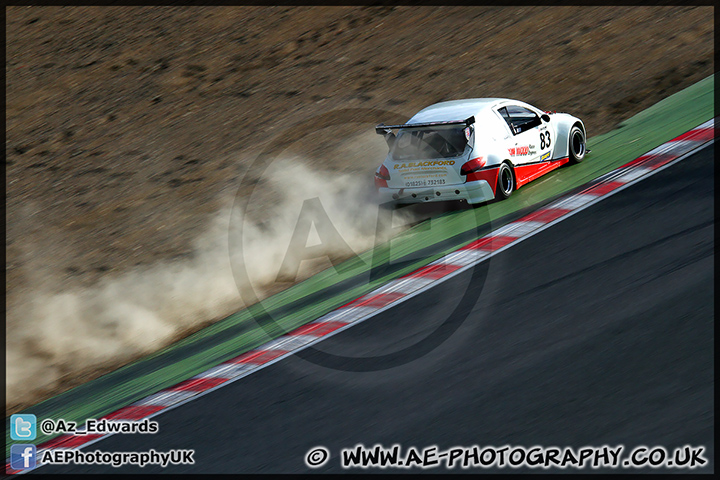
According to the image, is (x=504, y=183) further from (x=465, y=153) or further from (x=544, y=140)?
(x=544, y=140)

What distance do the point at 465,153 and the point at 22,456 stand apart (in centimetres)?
639

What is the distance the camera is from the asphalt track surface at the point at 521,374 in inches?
219

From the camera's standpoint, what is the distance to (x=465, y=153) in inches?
400

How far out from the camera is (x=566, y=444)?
533 centimetres

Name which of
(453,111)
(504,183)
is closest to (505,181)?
(504,183)

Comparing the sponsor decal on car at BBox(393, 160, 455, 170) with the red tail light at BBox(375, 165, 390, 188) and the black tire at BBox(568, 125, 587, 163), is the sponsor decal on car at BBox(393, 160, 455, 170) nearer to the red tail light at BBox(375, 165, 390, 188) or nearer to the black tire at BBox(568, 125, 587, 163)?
the red tail light at BBox(375, 165, 390, 188)

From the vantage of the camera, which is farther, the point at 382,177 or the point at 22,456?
the point at 382,177

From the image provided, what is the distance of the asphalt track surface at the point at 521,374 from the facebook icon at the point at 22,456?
0.41m

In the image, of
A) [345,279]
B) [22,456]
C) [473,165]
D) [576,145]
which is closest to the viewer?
[22,456]

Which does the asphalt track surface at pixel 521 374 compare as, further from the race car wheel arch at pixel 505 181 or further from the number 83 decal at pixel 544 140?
the number 83 decal at pixel 544 140

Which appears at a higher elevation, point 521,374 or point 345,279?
point 521,374

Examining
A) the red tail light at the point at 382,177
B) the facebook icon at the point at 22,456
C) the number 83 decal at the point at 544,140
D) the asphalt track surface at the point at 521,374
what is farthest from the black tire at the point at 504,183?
the facebook icon at the point at 22,456

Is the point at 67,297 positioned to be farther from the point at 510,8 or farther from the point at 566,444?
the point at 510,8

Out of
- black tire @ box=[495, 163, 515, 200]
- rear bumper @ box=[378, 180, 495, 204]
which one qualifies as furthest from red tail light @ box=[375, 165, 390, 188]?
black tire @ box=[495, 163, 515, 200]
